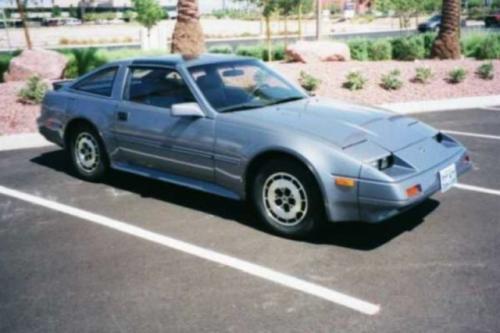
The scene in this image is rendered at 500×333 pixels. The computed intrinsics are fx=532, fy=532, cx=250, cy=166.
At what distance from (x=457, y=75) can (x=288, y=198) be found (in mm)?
9957

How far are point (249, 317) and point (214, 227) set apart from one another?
1.71 meters

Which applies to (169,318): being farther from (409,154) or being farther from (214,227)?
(409,154)

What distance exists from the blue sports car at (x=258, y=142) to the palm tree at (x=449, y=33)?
37.8 ft

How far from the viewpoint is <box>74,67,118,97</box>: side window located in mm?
6275

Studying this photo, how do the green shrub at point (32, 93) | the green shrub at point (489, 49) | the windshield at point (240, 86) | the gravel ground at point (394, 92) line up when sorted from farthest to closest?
the green shrub at point (489, 49)
the gravel ground at point (394, 92)
the green shrub at point (32, 93)
the windshield at point (240, 86)

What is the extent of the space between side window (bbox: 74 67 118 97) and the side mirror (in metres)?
1.42

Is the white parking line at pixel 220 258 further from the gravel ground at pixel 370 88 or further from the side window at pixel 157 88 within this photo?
the gravel ground at pixel 370 88

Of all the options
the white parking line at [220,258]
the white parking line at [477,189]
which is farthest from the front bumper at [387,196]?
the white parking line at [477,189]

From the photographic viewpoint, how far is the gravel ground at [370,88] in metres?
10.5

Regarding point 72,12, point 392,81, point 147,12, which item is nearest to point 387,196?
point 392,81

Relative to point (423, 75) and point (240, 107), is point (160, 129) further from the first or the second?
point (423, 75)

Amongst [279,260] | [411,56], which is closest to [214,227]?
[279,260]

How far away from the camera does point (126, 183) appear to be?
21.8ft

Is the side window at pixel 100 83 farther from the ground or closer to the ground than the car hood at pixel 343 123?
farther from the ground
